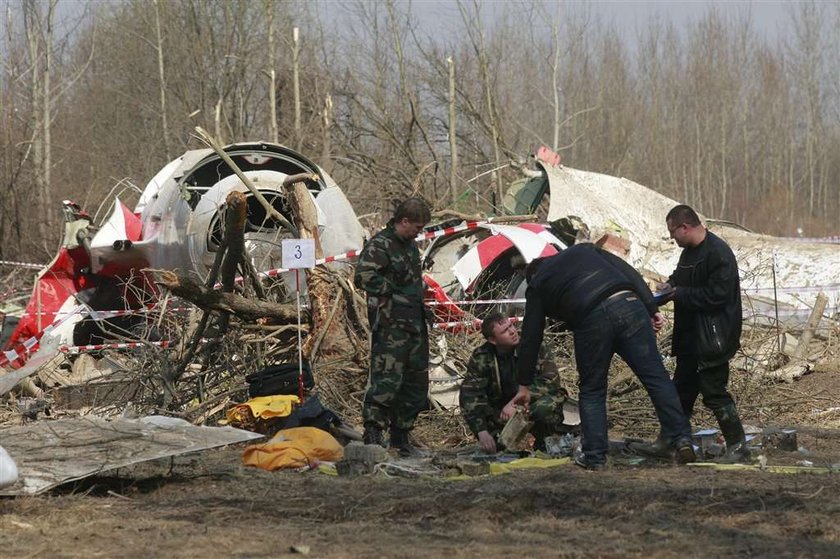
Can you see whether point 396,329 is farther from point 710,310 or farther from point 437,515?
point 437,515

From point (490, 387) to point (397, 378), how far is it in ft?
2.24

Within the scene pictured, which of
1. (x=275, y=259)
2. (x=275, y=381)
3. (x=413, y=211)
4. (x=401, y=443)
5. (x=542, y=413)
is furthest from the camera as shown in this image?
(x=275, y=259)

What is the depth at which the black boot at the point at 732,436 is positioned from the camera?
764cm

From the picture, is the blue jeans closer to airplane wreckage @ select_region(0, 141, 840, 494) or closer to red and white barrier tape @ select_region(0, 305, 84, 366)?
airplane wreckage @ select_region(0, 141, 840, 494)

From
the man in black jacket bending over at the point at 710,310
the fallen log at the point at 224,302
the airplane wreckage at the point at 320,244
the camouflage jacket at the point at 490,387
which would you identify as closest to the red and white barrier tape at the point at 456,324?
the airplane wreckage at the point at 320,244

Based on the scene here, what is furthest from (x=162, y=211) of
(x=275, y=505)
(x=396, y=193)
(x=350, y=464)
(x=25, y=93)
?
(x=25, y=93)

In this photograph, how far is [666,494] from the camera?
6133 millimetres

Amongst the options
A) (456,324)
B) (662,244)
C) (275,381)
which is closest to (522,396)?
(275,381)

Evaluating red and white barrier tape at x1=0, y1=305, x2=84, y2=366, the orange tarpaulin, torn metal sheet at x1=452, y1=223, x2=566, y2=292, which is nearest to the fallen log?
the orange tarpaulin

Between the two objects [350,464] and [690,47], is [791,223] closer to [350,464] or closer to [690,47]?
[690,47]

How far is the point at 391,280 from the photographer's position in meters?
8.45

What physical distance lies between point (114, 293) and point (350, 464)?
902 cm

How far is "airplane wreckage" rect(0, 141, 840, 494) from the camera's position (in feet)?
34.1

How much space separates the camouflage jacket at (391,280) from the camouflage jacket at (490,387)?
638 mm
